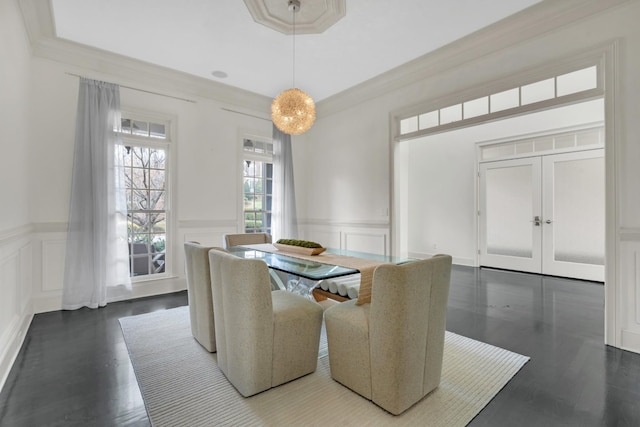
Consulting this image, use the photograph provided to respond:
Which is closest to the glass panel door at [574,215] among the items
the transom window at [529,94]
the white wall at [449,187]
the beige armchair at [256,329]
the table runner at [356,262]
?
the white wall at [449,187]

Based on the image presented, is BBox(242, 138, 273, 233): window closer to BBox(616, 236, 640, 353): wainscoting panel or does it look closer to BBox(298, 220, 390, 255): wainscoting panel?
BBox(298, 220, 390, 255): wainscoting panel

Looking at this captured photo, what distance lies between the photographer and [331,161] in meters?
5.20

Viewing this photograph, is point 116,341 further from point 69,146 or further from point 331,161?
point 331,161

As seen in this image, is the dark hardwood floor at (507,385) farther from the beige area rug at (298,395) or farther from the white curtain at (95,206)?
the white curtain at (95,206)

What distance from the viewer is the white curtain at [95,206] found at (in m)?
3.39

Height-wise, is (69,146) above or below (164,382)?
above

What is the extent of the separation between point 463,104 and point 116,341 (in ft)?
14.1

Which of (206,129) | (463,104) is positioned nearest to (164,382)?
(206,129)

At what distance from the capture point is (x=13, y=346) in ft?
7.48

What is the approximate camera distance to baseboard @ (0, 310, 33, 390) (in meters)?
1.97

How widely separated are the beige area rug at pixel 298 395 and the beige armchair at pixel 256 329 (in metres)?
0.10

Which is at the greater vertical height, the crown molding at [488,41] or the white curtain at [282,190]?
the crown molding at [488,41]

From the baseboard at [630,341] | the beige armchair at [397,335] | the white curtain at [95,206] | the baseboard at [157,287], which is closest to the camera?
the beige armchair at [397,335]

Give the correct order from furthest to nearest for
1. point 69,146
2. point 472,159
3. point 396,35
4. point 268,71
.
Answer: point 472,159 → point 268,71 → point 69,146 → point 396,35
